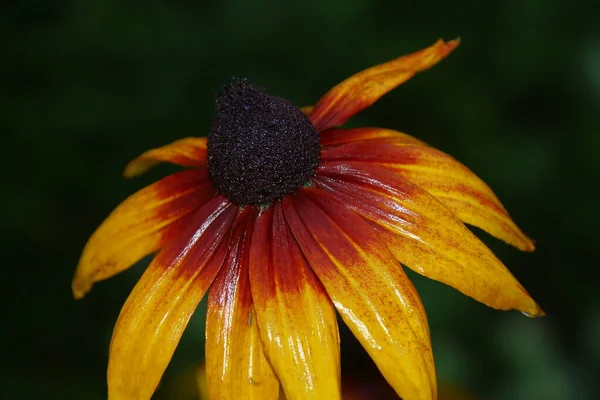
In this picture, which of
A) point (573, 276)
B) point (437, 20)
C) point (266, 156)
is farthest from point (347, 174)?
point (437, 20)

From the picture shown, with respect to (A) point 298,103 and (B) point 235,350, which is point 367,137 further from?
(A) point 298,103

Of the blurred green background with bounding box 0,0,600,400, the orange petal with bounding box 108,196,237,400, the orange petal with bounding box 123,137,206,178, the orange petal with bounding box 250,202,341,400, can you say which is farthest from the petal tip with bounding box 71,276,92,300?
the blurred green background with bounding box 0,0,600,400

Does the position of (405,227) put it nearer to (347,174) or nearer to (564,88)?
(347,174)


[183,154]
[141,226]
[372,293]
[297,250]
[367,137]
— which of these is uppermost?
[183,154]

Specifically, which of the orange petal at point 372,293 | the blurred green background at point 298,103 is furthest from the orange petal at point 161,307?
the blurred green background at point 298,103

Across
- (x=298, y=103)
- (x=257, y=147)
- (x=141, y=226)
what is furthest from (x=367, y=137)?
(x=298, y=103)

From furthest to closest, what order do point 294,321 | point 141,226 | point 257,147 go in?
1. point 141,226
2. point 257,147
3. point 294,321
